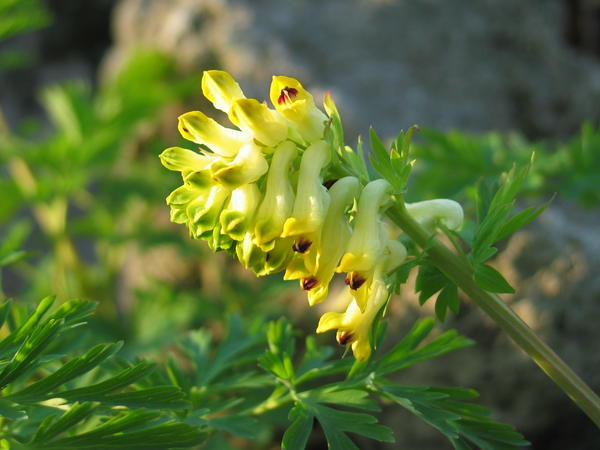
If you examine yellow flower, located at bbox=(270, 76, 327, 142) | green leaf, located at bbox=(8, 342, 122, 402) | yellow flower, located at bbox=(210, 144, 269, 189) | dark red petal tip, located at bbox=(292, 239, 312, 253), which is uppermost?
yellow flower, located at bbox=(270, 76, 327, 142)

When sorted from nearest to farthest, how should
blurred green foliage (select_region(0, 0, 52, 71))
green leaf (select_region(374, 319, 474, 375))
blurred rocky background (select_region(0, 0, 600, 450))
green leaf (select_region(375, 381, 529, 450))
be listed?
green leaf (select_region(375, 381, 529, 450))
green leaf (select_region(374, 319, 474, 375))
blurred green foliage (select_region(0, 0, 52, 71))
blurred rocky background (select_region(0, 0, 600, 450))

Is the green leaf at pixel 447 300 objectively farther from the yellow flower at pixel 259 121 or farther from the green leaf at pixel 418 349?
the yellow flower at pixel 259 121

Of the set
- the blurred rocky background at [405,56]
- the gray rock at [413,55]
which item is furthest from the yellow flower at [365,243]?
the gray rock at [413,55]

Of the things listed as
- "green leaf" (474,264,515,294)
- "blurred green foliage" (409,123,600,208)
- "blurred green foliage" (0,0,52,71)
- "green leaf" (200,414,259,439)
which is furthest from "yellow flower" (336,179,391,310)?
"blurred green foliage" (0,0,52,71)

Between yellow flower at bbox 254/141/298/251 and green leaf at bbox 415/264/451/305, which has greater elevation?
yellow flower at bbox 254/141/298/251

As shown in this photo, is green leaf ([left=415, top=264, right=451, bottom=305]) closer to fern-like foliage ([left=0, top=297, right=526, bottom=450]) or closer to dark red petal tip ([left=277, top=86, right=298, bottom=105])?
fern-like foliage ([left=0, top=297, right=526, bottom=450])

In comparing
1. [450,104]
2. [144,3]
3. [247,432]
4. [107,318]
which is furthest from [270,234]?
[144,3]

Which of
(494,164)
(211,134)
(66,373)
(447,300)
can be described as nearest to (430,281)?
(447,300)
